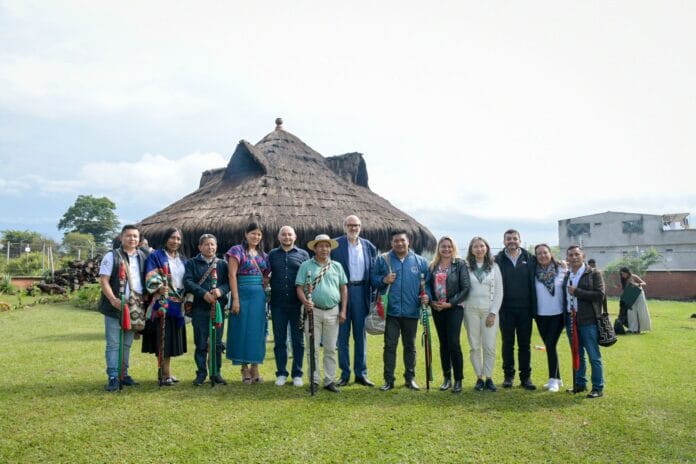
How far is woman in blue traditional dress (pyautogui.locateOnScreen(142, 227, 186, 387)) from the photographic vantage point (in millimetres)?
5195

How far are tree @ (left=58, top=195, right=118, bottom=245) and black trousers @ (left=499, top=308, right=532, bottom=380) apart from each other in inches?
1767

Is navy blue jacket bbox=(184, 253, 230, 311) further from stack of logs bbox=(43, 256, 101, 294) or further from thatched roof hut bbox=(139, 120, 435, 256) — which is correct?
stack of logs bbox=(43, 256, 101, 294)

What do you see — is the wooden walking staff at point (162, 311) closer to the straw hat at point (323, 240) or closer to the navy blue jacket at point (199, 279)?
the navy blue jacket at point (199, 279)

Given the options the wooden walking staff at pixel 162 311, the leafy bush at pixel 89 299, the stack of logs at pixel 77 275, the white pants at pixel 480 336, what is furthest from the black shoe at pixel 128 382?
the stack of logs at pixel 77 275

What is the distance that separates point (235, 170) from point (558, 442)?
37.2 ft

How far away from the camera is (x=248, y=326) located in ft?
17.3

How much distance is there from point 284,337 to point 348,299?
2.62ft

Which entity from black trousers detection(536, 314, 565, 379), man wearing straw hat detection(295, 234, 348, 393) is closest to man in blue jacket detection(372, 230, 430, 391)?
man wearing straw hat detection(295, 234, 348, 393)

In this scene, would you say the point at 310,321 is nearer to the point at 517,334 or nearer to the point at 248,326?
the point at 248,326

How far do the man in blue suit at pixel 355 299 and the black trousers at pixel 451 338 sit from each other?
79 cm

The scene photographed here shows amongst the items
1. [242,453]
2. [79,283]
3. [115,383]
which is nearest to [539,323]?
[242,453]

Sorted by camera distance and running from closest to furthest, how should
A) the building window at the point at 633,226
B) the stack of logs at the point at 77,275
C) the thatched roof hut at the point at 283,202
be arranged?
the thatched roof hut at the point at 283,202, the stack of logs at the point at 77,275, the building window at the point at 633,226

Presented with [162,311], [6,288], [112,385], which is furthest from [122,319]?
[6,288]

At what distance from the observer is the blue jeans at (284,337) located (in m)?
5.30
